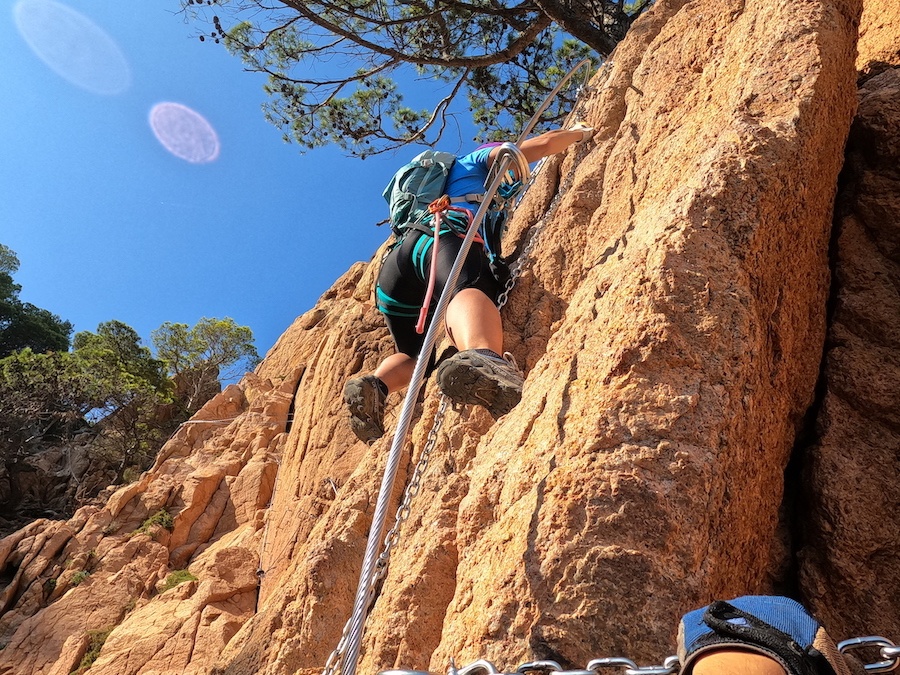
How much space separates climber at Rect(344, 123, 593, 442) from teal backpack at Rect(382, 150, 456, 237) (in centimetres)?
7

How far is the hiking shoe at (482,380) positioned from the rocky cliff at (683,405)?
9 centimetres

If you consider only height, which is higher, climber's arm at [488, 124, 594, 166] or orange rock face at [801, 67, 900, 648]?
climber's arm at [488, 124, 594, 166]

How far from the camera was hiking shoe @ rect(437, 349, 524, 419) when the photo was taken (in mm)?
1937

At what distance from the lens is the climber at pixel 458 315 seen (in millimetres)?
1983

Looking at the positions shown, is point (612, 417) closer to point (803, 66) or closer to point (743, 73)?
point (803, 66)

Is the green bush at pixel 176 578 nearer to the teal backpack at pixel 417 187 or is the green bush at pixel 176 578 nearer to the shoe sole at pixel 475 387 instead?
the teal backpack at pixel 417 187

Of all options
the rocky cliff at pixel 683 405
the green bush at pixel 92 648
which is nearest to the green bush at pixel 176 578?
the green bush at pixel 92 648

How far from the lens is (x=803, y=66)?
6.68 ft

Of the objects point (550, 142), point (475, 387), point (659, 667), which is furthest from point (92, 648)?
point (659, 667)

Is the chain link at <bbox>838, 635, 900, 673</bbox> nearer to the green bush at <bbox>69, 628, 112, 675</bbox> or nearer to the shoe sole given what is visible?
the shoe sole

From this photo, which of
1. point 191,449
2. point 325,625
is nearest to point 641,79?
point 325,625

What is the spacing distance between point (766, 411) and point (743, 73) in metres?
1.52

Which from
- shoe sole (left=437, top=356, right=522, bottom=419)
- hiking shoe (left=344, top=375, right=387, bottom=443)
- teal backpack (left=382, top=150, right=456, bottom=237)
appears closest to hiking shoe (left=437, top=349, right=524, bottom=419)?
shoe sole (left=437, top=356, right=522, bottom=419)

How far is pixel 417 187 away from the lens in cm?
313
